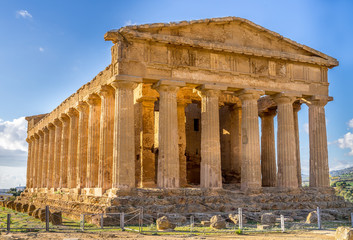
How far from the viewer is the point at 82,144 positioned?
27.9 meters

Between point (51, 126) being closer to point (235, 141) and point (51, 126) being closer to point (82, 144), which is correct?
point (82, 144)

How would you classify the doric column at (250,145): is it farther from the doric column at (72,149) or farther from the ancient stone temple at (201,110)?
the doric column at (72,149)

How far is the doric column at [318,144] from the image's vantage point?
26.2m

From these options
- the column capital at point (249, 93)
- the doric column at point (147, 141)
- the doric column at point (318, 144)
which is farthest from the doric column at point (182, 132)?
the doric column at point (318, 144)

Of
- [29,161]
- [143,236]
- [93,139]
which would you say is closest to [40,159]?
[29,161]

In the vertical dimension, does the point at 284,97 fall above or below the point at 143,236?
above

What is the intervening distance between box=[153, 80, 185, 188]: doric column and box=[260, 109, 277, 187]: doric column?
10481 mm

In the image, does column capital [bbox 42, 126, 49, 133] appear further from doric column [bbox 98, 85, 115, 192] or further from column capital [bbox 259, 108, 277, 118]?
column capital [bbox 259, 108, 277, 118]

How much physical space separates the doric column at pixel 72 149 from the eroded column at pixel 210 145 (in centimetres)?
1111

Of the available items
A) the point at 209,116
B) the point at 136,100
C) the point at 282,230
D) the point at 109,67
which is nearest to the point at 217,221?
the point at 282,230

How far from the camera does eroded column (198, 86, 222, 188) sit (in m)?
22.6

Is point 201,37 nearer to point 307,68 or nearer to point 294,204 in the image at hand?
point 307,68

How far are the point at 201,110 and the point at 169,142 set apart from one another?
504 cm

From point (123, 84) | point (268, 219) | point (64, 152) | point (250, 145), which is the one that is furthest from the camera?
point (64, 152)
